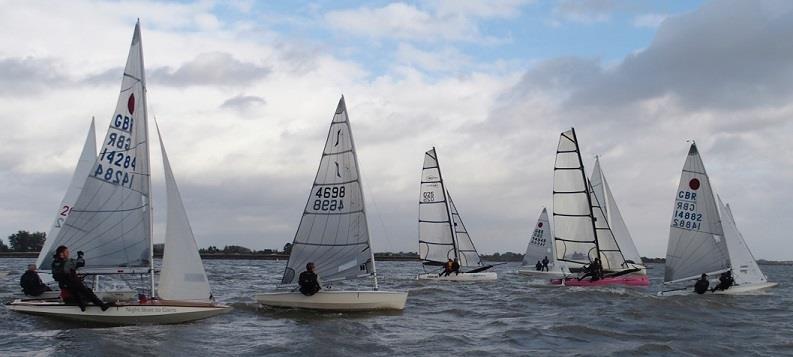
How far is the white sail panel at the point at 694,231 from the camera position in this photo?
28.5 m

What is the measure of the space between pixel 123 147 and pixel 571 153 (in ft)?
75.0

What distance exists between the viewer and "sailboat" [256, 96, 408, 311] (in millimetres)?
21703

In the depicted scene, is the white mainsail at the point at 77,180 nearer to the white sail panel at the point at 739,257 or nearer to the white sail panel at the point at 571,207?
the white sail panel at the point at 571,207

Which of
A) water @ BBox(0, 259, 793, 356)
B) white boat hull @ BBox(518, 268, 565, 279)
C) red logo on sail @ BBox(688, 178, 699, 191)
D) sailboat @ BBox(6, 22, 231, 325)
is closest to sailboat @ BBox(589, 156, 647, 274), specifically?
white boat hull @ BBox(518, 268, 565, 279)

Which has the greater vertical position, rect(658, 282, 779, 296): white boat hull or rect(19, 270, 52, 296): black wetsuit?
rect(19, 270, 52, 296): black wetsuit

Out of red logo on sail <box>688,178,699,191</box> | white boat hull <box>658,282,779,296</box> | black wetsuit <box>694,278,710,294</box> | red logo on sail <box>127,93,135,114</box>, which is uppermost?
red logo on sail <box>127,93,135,114</box>

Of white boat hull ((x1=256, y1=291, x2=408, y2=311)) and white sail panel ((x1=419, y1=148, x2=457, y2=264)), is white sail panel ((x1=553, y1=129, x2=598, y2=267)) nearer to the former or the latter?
white sail panel ((x1=419, y1=148, x2=457, y2=264))

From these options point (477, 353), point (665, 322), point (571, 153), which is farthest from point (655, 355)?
point (571, 153)

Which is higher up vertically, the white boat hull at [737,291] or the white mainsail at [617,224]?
the white mainsail at [617,224]

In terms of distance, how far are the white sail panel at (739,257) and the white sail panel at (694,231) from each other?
0.81ft

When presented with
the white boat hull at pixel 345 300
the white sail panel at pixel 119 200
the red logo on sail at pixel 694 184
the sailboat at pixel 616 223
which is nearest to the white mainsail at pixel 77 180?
the white sail panel at pixel 119 200

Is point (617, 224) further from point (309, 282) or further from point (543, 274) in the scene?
point (309, 282)

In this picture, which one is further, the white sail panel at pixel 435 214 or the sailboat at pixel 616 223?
the sailboat at pixel 616 223

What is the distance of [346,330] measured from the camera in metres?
17.6
